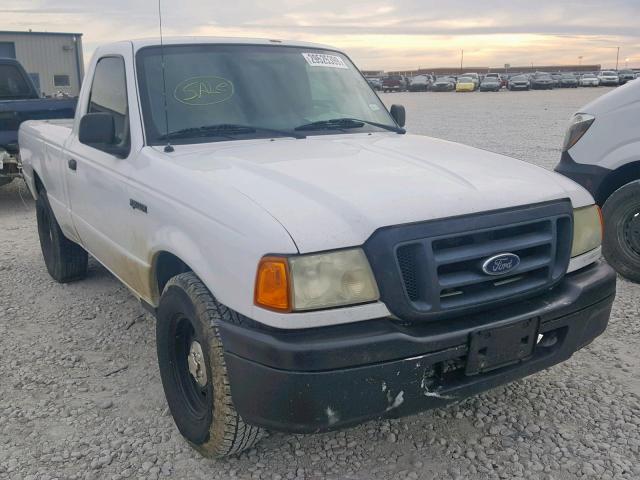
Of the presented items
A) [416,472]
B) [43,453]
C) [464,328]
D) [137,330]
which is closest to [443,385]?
[464,328]

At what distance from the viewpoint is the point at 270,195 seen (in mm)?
2557

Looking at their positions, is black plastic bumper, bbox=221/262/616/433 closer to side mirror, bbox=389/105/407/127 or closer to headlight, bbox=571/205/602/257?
headlight, bbox=571/205/602/257

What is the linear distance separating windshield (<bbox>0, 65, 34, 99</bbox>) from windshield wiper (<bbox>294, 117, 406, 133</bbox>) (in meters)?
8.18

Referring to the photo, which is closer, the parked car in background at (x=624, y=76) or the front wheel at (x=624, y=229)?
the front wheel at (x=624, y=229)

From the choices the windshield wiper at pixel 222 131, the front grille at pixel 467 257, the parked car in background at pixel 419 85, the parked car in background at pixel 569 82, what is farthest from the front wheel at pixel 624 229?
the parked car in background at pixel 569 82

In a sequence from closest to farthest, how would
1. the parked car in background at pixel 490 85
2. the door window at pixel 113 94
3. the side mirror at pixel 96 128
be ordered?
the side mirror at pixel 96 128, the door window at pixel 113 94, the parked car in background at pixel 490 85

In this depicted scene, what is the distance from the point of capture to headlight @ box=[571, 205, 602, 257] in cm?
296

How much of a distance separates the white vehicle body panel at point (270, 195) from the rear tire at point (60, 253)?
1.31 meters

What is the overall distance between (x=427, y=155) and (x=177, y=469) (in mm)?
1902

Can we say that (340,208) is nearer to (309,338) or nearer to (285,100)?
(309,338)

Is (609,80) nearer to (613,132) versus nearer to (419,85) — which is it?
(419,85)

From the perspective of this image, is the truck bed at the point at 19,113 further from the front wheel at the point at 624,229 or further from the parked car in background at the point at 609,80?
the parked car in background at the point at 609,80

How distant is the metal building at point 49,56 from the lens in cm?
2114

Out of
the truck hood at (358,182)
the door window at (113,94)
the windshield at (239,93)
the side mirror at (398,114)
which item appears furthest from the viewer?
the side mirror at (398,114)
